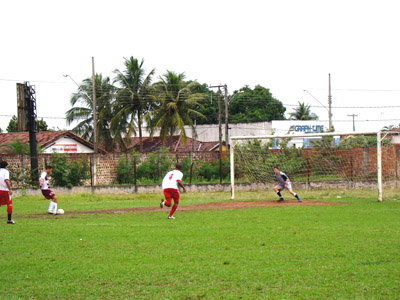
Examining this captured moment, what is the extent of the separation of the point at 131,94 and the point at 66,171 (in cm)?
1982

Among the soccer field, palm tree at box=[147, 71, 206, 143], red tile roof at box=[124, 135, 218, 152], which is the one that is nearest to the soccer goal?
the soccer field

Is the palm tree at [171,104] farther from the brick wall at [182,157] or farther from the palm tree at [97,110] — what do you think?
the brick wall at [182,157]

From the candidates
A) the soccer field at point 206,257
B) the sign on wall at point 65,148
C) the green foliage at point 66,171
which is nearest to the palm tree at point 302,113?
the sign on wall at point 65,148

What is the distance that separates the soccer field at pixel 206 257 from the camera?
7.25 meters

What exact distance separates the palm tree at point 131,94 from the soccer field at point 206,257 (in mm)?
34056

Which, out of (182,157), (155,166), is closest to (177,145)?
(182,157)

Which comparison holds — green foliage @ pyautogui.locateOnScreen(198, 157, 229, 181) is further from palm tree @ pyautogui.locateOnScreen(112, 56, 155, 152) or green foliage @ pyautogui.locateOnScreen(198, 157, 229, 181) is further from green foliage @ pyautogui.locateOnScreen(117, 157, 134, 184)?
palm tree @ pyautogui.locateOnScreen(112, 56, 155, 152)

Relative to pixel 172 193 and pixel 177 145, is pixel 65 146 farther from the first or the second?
pixel 172 193

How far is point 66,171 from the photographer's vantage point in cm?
3131

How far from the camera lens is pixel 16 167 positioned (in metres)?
32.2

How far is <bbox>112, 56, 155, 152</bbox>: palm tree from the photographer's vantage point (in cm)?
5034

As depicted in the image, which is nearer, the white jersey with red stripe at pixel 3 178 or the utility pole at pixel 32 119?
the white jersey with red stripe at pixel 3 178

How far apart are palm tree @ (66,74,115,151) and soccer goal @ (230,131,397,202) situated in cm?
2450

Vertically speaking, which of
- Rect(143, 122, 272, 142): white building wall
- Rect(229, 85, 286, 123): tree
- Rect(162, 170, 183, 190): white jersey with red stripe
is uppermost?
Rect(229, 85, 286, 123): tree
